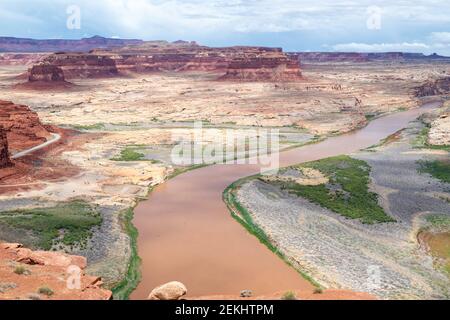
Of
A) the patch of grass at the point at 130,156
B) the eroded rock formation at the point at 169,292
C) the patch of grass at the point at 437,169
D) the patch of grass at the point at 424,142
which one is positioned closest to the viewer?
the eroded rock formation at the point at 169,292

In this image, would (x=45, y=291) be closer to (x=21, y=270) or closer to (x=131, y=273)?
(x=21, y=270)

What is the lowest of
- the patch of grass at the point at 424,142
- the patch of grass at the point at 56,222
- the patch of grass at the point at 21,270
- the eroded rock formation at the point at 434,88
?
the patch of grass at the point at 56,222

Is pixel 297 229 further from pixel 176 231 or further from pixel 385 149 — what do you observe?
pixel 385 149

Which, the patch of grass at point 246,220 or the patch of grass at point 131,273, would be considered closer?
the patch of grass at point 131,273

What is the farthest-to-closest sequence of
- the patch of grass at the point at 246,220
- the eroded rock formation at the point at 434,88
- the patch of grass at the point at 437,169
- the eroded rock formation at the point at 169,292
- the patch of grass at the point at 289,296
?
1. the eroded rock formation at the point at 434,88
2. the patch of grass at the point at 437,169
3. the patch of grass at the point at 246,220
4. the eroded rock formation at the point at 169,292
5. the patch of grass at the point at 289,296

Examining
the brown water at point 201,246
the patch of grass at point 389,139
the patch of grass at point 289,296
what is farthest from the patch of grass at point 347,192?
the patch of grass at point 289,296

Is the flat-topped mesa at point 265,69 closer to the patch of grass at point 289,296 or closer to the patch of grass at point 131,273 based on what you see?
the patch of grass at point 131,273

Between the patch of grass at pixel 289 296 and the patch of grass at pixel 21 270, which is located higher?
the patch of grass at pixel 289 296

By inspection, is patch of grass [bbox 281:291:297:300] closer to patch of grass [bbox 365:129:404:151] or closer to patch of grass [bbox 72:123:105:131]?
patch of grass [bbox 365:129:404:151]
